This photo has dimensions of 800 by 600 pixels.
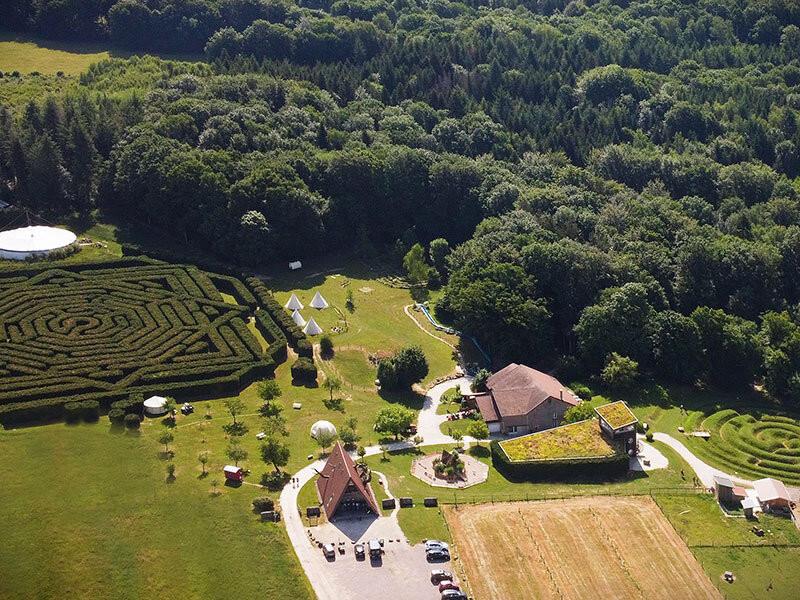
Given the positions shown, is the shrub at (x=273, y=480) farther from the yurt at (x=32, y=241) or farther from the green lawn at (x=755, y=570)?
the yurt at (x=32, y=241)

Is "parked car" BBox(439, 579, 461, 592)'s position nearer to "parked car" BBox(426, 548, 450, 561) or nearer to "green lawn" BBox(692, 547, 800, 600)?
"parked car" BBox(426, 548, 450, 561)

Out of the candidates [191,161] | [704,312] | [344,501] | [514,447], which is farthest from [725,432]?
[191,161]

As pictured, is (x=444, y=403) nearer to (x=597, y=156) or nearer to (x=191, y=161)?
(x=191, y=161)

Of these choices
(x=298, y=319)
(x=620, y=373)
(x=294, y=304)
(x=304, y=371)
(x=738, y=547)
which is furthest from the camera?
(x=294, y=304)

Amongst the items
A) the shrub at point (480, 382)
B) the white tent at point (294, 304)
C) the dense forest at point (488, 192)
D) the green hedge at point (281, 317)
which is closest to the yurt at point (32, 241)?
the dense forest at point (488, 192)

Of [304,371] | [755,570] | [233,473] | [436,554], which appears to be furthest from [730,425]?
[233,473]

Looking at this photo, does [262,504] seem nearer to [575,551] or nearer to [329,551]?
[329,551]

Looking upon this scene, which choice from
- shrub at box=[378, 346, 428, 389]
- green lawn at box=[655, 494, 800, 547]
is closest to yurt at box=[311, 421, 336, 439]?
Result: shrub at box=[378, 346, 428, 389]
